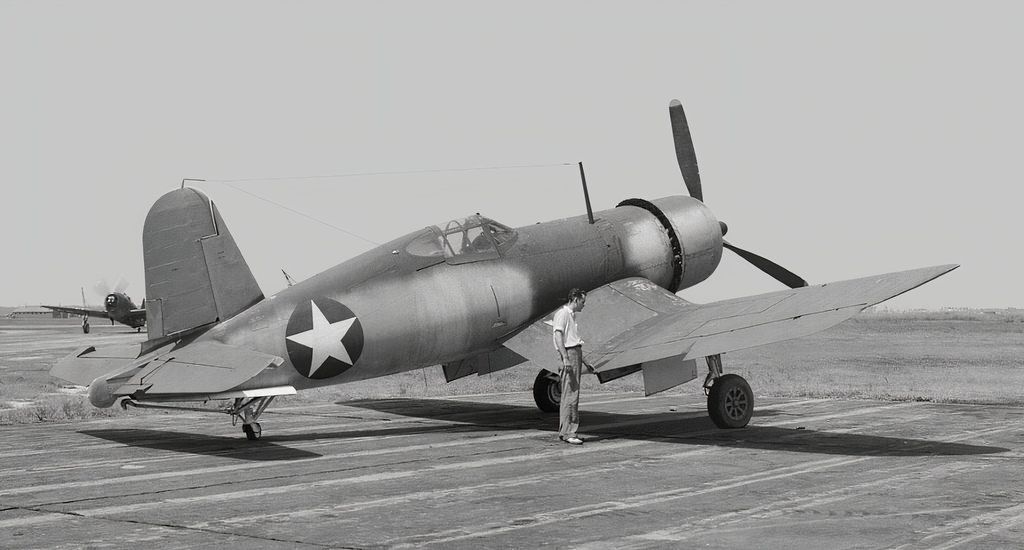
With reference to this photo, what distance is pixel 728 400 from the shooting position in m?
14.6

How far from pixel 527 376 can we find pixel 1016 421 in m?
16.9

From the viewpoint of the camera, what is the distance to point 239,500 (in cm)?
916

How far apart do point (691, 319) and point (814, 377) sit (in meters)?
15.2

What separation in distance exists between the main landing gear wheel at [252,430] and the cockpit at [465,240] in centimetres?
319

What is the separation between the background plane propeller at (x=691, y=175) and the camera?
61.1 feet

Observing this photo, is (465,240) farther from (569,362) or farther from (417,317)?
(569,362)

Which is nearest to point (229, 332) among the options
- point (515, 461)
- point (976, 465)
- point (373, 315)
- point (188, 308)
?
point (188, 308)

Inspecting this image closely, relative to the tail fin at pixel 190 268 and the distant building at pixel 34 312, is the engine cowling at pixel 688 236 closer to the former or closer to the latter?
the tail fin at pixel 190 268

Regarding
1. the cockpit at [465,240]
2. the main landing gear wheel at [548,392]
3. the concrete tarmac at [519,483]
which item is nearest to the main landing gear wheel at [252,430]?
the concrete tarmac at [519,483]

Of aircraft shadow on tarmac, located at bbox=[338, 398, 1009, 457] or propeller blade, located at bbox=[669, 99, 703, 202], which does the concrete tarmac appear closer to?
aircraft shadow on tarmac, located at bbox=[338, 398, 1009, 457]

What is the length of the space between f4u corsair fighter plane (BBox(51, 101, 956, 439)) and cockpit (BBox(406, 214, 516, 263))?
22 mm

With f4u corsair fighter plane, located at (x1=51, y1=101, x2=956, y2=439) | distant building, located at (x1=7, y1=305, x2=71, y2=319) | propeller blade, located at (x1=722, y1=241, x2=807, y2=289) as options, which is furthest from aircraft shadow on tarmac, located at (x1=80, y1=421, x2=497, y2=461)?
distant building, located at (x1=7, y1=305, x2=71, y2=319)

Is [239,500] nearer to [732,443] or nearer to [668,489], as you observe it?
[668,489]

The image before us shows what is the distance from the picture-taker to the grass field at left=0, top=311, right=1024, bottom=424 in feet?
69.3
